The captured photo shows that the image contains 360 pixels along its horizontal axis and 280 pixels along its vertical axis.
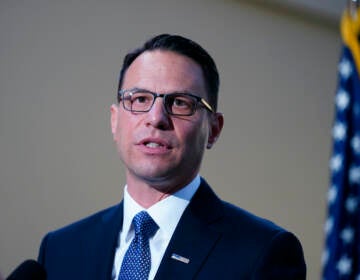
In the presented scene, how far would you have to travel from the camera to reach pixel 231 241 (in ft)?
6.95

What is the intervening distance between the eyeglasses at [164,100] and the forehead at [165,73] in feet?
0.07

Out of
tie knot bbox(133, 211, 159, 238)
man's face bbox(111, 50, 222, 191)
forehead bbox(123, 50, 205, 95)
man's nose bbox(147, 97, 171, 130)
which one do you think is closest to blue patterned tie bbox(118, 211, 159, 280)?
tie knot bbox(133, 211, 159, 238)

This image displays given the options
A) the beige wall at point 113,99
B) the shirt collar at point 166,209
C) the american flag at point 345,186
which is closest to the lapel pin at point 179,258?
the shirt collar at point 166,209

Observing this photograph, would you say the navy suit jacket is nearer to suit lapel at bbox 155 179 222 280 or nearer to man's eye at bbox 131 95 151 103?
suit lapel at bbox 155 179 222 280

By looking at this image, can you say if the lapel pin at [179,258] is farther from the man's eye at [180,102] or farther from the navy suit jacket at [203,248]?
the man's eye at [180,102]

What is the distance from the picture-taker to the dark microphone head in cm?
155

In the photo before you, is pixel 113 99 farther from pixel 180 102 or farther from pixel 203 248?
pixel 203 248

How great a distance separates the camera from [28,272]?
1.58 m

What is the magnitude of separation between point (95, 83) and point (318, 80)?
1.82 metres

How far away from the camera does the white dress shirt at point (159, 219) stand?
2113 mm

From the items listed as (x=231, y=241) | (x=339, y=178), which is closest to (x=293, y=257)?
(x=231, y=241)

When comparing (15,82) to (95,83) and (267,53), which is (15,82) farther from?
(267,53)

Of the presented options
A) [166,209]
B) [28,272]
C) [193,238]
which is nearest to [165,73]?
[166,209]

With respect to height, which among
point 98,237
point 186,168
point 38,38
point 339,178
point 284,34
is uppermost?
point 284,34
